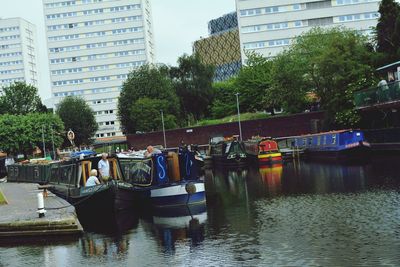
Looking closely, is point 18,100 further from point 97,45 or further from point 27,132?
point 97,45

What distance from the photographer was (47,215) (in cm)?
1750

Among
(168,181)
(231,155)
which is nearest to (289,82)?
(231,155)

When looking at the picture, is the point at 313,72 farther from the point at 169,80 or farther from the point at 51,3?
the point at 51,3

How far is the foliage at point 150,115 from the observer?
73.8m

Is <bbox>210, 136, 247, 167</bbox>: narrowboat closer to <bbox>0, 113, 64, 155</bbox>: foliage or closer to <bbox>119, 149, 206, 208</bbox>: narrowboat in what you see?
<bbox>119, 149, 206, 208</bbox>: narrowboat

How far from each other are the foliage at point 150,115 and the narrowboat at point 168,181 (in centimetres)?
4913

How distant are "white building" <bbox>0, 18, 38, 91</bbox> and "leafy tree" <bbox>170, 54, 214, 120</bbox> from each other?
8513cm

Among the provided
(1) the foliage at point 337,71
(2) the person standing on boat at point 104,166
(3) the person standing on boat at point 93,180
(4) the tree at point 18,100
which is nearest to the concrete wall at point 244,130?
(1) the foliage at point 337,71

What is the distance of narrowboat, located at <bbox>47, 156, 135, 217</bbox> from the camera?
20.1m

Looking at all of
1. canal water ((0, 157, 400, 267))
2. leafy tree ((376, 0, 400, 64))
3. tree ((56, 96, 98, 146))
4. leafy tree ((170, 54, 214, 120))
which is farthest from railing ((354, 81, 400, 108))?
tree ((56, 96, 98, 146))

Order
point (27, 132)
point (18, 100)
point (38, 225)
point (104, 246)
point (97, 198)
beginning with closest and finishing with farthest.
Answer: point (104, 246) < point (38, 225) < point (97, 198) < point (27, 132) < point (18, 100)

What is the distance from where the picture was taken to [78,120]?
92125 mm

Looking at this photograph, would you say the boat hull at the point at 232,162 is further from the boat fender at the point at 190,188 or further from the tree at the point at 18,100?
the tree at the point at 18,100

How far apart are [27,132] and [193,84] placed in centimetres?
2613
